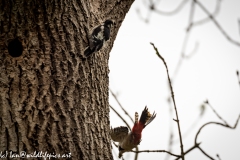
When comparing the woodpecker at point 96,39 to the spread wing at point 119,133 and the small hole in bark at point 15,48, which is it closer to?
the small hole in bark at point 15,48

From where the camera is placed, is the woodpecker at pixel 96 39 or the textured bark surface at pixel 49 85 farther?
the woodpecker at pixel 96 39

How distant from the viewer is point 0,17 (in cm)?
155

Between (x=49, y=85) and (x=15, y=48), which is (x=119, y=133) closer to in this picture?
(x=49, y=85)

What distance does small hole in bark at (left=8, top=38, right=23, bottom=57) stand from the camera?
5.15 ft

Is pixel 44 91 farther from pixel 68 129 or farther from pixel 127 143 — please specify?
pixel 127 143

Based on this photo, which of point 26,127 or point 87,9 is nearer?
point 26,127

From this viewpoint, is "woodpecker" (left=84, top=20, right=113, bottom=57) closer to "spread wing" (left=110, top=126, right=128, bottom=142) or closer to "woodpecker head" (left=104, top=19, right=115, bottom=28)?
"woodpecker head" (left=104, top=19, right=115, bottom=28)

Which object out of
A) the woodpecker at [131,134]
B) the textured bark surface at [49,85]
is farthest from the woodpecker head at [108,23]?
the woodpecker at [131,134]

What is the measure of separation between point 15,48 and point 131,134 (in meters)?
1.11

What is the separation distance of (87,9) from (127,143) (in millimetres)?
1089

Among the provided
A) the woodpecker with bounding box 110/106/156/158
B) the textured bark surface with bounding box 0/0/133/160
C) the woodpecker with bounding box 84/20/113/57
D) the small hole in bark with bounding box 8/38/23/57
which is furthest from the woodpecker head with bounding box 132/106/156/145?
the small hole in bark with bounding box 8/38/23/57

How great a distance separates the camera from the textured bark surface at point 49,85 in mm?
1481

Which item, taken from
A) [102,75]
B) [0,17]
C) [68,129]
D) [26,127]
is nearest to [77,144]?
[68,129]

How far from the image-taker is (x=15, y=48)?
1582 mm
